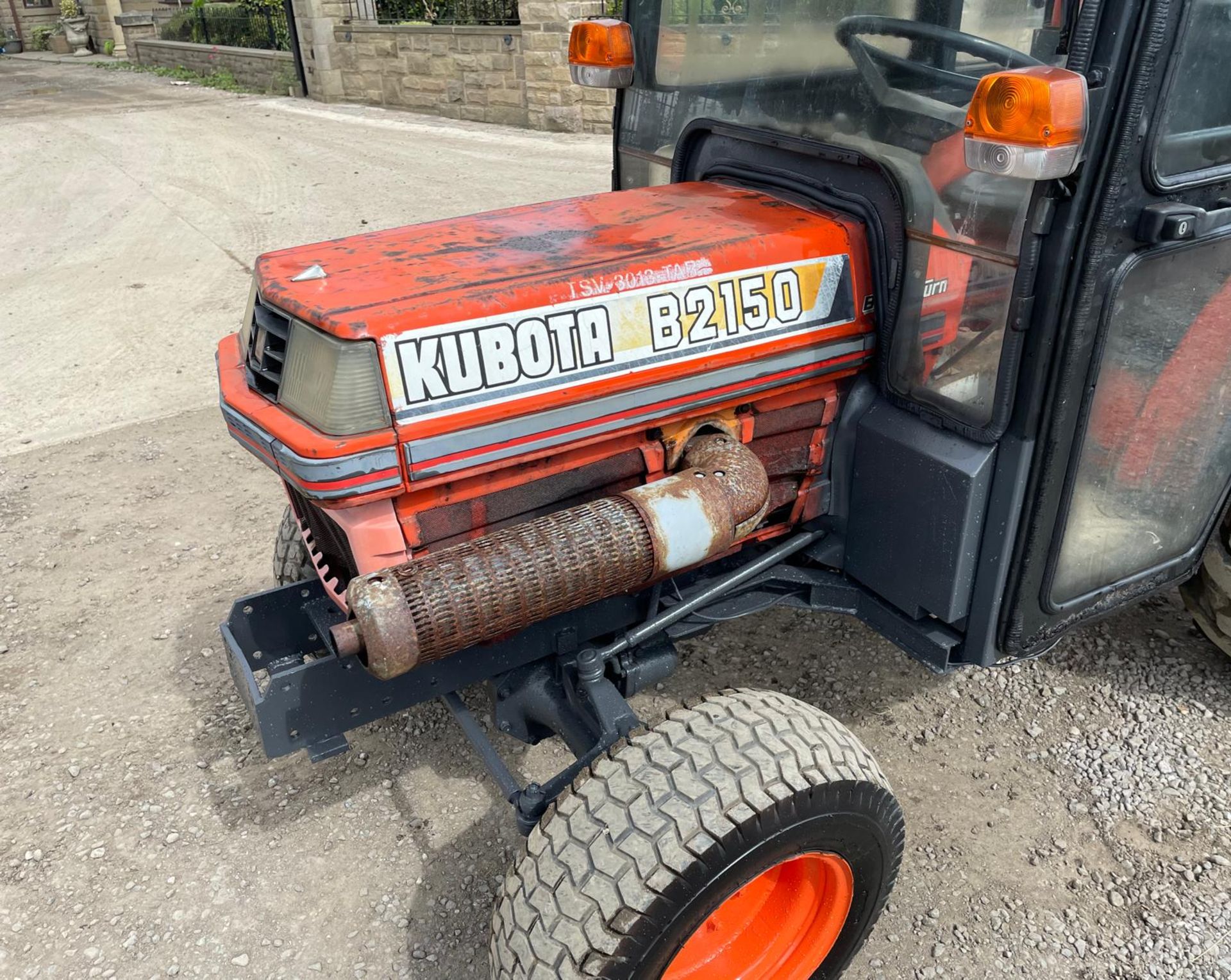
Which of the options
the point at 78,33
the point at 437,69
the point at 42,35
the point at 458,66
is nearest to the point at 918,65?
the point at 458,66

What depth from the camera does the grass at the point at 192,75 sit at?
16.8 m

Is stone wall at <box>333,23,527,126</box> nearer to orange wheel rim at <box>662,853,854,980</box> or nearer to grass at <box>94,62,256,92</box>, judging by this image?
grass at <box>94,62,256,92</box>

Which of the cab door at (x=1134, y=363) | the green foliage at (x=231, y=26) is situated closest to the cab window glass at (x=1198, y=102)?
the cab door at (x=1134, y=363)

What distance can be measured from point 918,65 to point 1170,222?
23.9 inches

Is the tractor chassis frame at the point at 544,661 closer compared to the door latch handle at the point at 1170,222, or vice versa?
the door latch handle at the point at 1170,222

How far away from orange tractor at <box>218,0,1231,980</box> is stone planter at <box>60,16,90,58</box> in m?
28.9

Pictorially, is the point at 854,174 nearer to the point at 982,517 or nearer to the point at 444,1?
the point at 982,517

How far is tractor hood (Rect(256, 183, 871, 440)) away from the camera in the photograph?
75.0 inches

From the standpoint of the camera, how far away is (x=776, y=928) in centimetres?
219

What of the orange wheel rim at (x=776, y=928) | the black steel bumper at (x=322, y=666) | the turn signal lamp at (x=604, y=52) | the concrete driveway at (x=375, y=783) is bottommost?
the concrete driveway at (x=375, y=783)

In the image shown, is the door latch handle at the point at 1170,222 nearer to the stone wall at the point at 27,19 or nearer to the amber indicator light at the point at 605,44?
the amber indicator light at the point at 605,44

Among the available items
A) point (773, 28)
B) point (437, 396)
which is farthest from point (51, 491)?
point (773, 28)

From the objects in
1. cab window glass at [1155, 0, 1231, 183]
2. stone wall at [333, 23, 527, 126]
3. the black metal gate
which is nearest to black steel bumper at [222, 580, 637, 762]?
cab window glass at [1155, 0, 1231, 183]

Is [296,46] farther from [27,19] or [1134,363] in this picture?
[27,19]
